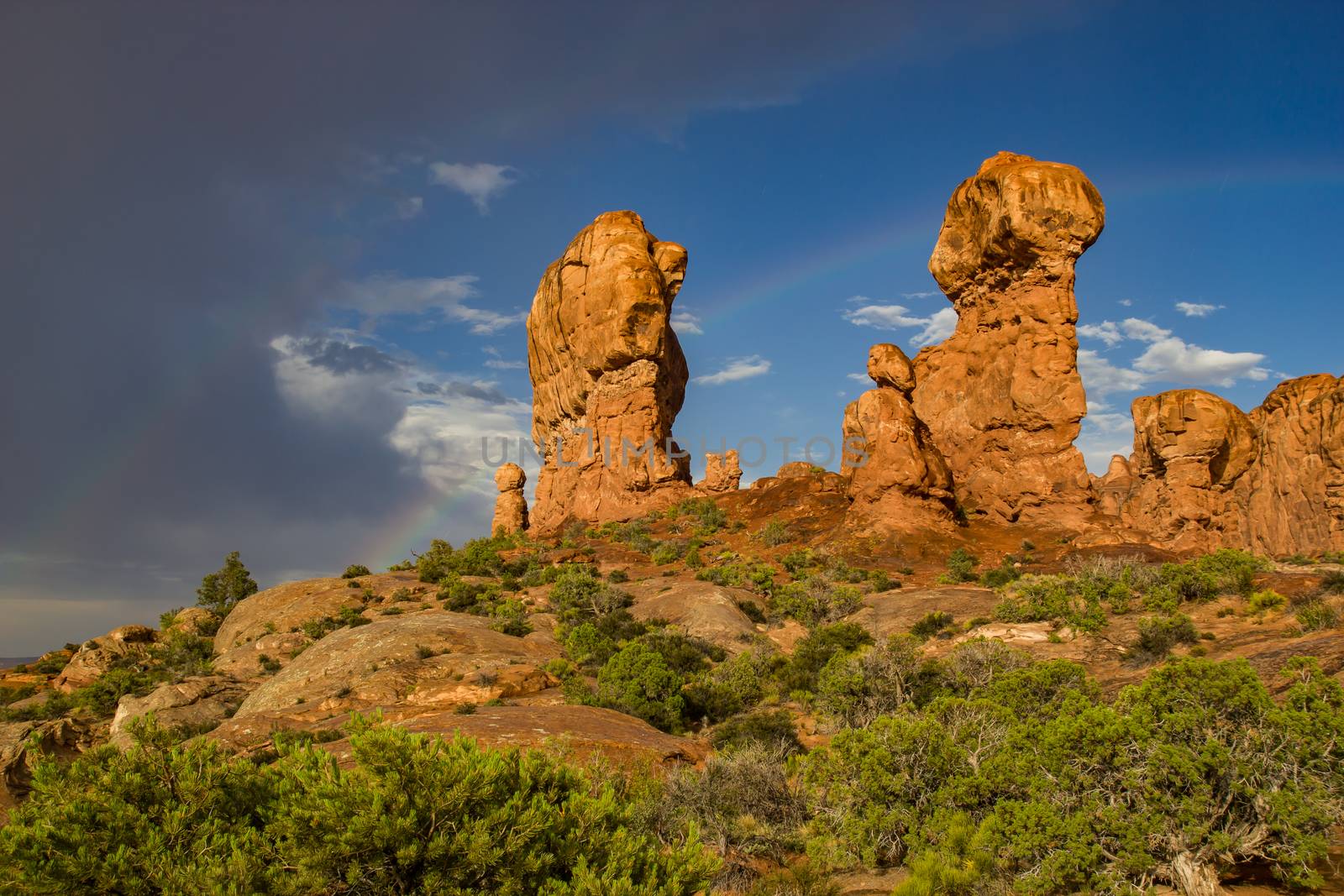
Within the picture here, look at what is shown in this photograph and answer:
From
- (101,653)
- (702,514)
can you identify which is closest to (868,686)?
(702,514)

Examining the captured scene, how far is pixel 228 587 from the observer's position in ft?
150

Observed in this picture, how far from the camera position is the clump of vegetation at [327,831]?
5.29 metres

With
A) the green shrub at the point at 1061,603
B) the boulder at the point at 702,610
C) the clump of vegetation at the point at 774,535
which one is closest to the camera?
the green shrub at the point at 1061,603

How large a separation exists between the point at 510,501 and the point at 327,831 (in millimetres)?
52735

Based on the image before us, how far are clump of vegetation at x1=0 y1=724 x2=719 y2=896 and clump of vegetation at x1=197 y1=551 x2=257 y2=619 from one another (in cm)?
4410

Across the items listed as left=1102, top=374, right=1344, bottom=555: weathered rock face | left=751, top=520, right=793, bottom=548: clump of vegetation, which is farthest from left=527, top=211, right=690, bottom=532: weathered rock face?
left=1102, top=374, right=1344, bottom=555: weathered rock face

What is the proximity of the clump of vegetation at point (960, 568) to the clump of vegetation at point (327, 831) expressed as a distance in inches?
1131

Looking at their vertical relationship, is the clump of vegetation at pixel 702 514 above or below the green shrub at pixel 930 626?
above

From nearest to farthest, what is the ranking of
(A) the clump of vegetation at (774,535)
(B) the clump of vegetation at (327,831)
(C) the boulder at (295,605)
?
(B) the clump of vegetation at (327,831) → (C) the boulder at (295,605) → (A) the clump of vegetation at (774,535)

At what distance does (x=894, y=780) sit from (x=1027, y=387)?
36288 millimetres

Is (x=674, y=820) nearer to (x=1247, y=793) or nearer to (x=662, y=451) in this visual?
(x=1247, y=793)

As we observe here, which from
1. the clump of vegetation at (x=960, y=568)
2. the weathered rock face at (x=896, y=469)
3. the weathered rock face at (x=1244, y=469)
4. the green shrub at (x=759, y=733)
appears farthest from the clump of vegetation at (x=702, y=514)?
the green shrub at (x=759, y=733)

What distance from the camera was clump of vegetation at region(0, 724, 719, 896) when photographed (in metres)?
5.29

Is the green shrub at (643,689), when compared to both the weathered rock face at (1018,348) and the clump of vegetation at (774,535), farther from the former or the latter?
the weathered rock face at (1018,348)
